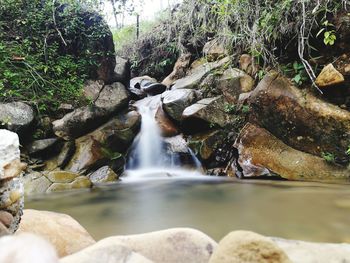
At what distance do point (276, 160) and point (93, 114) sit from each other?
12.7ft

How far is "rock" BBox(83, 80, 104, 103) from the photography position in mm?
7028

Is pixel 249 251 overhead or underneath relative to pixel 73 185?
overhead

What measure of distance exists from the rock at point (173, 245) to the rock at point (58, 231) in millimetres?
607

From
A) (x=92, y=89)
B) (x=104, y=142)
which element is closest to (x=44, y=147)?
(x=104, y=142)

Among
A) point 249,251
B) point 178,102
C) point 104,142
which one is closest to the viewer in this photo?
point 249,251

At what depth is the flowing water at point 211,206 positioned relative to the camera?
10.5 ft

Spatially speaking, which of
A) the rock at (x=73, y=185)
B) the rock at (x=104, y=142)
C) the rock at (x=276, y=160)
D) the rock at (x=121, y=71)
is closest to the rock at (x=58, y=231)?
the rock at (x=73, y=185)

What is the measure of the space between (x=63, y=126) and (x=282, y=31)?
15.3 feet

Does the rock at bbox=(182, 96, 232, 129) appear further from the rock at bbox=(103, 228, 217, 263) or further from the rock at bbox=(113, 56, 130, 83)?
the rock at bbox=(103, 228, 217, 263)

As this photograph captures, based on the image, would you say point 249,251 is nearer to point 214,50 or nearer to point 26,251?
point 26,251

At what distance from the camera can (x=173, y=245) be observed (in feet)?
6.37

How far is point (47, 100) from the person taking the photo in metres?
6.62

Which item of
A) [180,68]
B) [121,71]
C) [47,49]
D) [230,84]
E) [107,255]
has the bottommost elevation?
[107,255]

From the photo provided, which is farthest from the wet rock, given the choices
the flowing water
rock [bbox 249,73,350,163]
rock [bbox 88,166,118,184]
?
rock [bbox 249,73,350,163]
